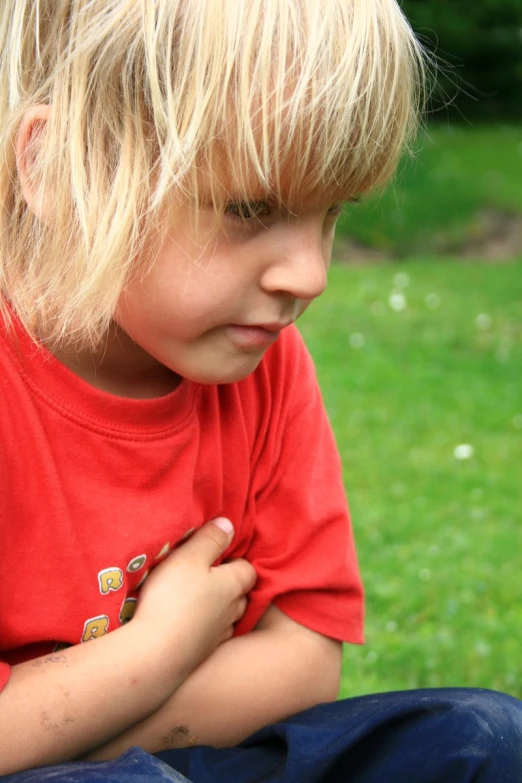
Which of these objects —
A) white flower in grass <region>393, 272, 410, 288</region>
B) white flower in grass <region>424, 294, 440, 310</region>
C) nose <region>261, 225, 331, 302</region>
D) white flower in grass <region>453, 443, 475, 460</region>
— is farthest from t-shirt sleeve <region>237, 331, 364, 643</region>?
white flower in grass <region>393, 272, 410, 288</region>

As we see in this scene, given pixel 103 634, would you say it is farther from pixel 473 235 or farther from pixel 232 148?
pixel 473 235

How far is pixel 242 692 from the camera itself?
5.82ft

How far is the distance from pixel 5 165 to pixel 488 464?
3.25m

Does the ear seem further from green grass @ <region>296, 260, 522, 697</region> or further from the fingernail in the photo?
green grass @ <region>296, 260, 522, 697</region>

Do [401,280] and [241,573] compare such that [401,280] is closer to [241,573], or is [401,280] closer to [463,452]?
[463,452]

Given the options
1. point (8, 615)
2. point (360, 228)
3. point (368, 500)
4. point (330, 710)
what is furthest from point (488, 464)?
point (360, 228)

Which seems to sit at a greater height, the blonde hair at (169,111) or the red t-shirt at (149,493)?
the blonde hair at (169,111)

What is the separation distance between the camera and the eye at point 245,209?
59.7 inches

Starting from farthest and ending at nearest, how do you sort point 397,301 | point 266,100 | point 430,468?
point 397,301
point 430,468
point 266,100

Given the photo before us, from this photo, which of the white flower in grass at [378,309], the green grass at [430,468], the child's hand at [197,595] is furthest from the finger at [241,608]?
the white flower in grass at [378,309]

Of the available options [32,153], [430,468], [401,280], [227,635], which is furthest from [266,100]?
[401,280]

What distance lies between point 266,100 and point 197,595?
0.73 meters

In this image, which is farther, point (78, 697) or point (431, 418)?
point (431, 418)

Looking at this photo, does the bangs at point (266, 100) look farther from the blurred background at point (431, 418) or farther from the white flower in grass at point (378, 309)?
the white flower in grass at point (378, 309)
